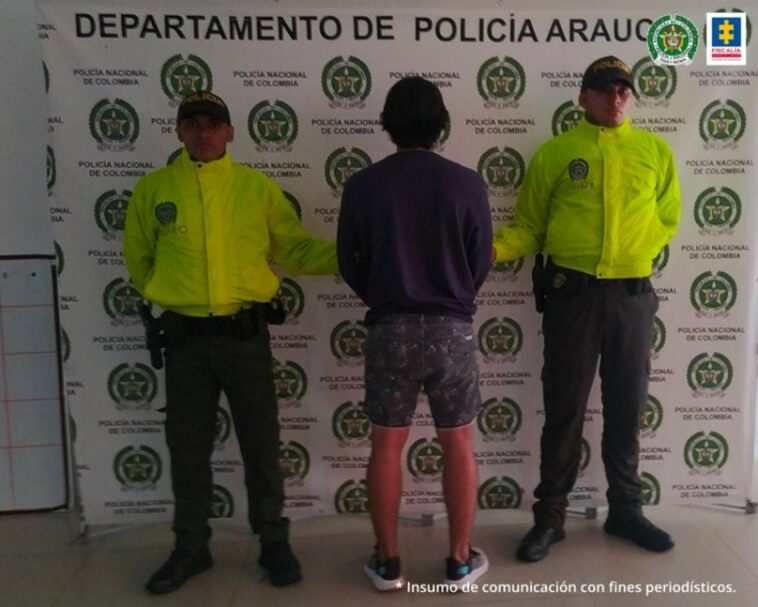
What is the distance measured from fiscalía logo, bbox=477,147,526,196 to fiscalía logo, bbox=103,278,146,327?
1355 mm

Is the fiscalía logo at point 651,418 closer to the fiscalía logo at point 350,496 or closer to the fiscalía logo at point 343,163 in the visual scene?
the fiscalía logo at point 350,496

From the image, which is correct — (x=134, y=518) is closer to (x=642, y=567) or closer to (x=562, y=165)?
(x=642, y=567)

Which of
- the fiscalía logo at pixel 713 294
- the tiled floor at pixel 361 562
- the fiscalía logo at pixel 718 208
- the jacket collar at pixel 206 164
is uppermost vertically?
the jacket collar at pixel 206 164

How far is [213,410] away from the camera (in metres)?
2.37

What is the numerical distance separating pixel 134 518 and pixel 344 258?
1.43 meters

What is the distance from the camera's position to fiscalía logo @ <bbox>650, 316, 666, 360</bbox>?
273 centimetres

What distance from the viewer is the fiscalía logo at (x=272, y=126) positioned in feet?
8.36

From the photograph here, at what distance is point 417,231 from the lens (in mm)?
2049

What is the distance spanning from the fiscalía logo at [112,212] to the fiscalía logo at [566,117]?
157 centimetres

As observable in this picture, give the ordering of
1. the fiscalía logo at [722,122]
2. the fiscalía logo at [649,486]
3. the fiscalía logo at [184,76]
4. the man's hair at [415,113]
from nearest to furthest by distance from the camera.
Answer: the man's hair at [415,113]
the fiscalía logo at [184,76]
the fiscalía logo at [722,122]
the fiscalía logo at [649,486]

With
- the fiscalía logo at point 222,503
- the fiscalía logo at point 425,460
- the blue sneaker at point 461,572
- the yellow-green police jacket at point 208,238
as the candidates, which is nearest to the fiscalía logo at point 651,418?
the fiscalía logo at point 425,460

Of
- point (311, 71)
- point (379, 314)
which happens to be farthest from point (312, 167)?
point (379, 314)

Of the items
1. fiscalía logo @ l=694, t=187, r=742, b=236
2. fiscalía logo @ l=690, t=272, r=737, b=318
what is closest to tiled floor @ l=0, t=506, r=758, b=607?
fiscalía logo @ l=690, t=272, r=737, b=318

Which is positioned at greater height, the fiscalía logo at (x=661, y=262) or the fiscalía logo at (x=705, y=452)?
the fiscalía logo at (x=661, y=262)
